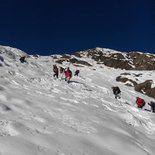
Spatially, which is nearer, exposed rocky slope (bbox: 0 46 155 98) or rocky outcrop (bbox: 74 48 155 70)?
exposed rocky slope (bbox: 0 46 155 98)

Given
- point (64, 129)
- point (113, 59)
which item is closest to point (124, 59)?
point (113, 59)

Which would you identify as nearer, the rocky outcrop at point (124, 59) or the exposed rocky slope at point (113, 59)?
the exposed rocky slope at point (113, 59)

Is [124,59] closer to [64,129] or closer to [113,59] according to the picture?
[113,59]

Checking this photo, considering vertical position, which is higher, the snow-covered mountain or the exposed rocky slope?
the exposed rocky slope

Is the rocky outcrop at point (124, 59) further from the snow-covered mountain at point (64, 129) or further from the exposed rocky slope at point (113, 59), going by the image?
the snow-covered mountain at point (64, 129)

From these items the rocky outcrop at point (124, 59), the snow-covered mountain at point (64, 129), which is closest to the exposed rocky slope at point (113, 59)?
the rocky outcrop at point (124, 59)

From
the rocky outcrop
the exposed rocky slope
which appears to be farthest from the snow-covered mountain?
the rocky outcrop

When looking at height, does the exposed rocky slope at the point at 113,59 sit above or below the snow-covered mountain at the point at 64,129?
above

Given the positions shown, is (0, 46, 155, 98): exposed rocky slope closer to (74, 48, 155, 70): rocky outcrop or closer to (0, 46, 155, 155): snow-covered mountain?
(74, 48, 155, 70): rocky outcrop

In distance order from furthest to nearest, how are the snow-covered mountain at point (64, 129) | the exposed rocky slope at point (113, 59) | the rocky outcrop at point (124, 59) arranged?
the rocky outcrop at point (124, 59) → the exposed rocky slope at point (113, 59) → the snow-covered mountain at point (64, 129)

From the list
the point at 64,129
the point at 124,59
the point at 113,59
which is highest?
the point at 124,59

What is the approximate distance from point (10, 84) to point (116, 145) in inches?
396

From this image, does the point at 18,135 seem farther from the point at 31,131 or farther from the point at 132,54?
the point at 132,54

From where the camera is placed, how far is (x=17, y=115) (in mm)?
12102
